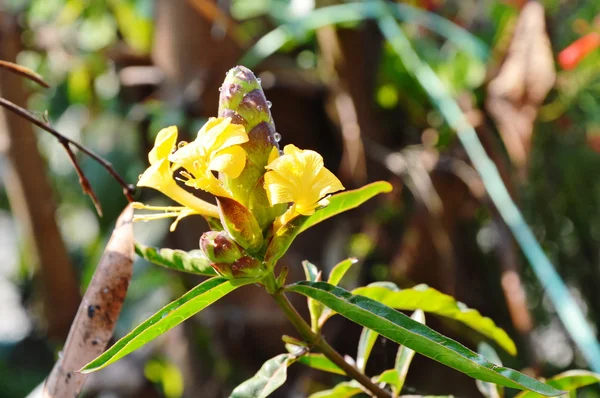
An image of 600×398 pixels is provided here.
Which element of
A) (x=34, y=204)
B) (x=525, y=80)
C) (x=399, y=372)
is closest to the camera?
(x=399, y=372)

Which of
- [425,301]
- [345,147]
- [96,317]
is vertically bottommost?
[96,317]

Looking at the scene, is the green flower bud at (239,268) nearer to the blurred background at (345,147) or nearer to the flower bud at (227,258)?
the flower bud at (227,258)

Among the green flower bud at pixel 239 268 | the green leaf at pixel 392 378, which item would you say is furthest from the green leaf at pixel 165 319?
the green leaf at pixel 392 378

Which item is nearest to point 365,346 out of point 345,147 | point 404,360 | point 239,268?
point 404,360

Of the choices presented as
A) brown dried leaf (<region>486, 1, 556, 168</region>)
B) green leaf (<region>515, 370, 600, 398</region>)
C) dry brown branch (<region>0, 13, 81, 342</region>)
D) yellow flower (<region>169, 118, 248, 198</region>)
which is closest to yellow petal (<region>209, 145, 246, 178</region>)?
yellow flower (<region>169, 118, 248, 198</region>)

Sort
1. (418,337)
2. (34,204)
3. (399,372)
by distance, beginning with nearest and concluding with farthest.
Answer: (418,337), (399,372), (34,204)

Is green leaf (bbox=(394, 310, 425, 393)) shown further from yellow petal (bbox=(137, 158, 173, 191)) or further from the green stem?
yellow petal (bbox=(137, 158, 173, 191))

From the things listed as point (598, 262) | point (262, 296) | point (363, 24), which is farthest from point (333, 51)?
point (598, 262)

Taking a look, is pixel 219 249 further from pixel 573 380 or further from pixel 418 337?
pixel 573 380
